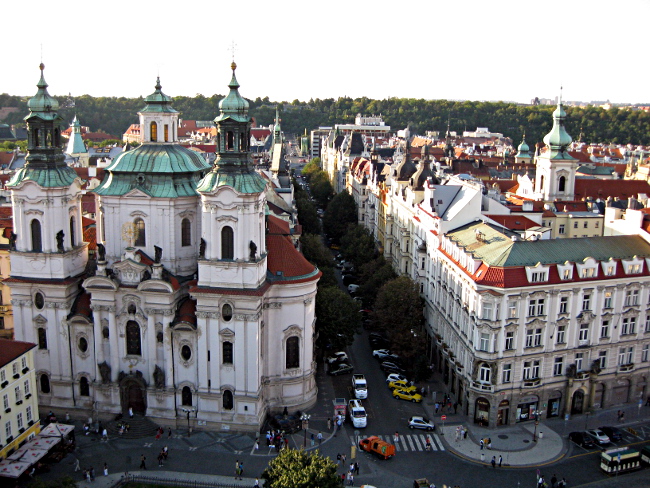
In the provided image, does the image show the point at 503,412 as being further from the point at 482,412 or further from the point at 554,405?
the point at 554,405

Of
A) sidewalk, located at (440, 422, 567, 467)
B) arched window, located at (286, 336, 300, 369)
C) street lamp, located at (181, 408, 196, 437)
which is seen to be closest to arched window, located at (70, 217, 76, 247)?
street lamp, located at (181, 408, 196, 437)

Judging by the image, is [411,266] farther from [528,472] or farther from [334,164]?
[334,164]

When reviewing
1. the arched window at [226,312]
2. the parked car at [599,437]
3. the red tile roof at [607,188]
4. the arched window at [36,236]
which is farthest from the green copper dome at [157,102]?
the red tile roof at [607,188]

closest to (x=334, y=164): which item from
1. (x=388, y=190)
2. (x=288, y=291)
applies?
(x=388, y=190)

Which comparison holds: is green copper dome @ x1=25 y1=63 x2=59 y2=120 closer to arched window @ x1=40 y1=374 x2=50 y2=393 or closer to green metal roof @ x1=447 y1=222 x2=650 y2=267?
arched window @ x1=40 y1=374 x2=50 y2=393

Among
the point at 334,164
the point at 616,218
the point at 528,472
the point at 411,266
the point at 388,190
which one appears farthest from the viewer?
the point at 334,164

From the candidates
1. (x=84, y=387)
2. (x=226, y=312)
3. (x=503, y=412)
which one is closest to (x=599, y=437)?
(x=503, y=412)
